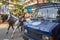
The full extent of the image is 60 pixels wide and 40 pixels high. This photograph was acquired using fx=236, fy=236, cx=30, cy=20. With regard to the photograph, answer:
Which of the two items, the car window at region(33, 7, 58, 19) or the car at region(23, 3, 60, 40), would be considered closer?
the car at region(23, 3, 60, 40)

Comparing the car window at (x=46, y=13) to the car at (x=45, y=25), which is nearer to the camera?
the car at (x=45, y=25)

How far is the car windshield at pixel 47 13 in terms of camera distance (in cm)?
790

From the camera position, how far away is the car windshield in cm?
790

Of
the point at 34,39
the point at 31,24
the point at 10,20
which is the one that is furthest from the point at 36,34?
the point at 10,20

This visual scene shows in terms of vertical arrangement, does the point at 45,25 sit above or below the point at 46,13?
below

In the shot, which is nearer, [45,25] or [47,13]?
[45,25]

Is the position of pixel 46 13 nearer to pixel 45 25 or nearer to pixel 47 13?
pixel 47 13

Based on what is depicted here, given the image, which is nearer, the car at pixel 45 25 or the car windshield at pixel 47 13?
the car at pixel 45 25

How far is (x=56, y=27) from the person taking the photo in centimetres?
664

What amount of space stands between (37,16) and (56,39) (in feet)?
7.96

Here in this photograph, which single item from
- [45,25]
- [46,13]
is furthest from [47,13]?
[45,25]

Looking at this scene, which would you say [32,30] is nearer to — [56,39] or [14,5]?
[56,39]

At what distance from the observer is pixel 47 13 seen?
834 centimetres

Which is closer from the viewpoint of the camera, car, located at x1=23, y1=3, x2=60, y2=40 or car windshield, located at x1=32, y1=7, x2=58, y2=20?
car, located at x1=23, y1=3, x2=60, y2=40
